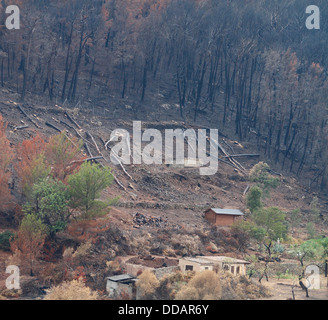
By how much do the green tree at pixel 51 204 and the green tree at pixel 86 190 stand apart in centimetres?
54

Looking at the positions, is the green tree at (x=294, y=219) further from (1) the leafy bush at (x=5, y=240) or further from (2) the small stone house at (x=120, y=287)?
(1) the leafy bush at (x=5, y=240)

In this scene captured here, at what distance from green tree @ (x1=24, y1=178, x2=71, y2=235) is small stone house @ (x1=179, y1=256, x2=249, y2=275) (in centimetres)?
799

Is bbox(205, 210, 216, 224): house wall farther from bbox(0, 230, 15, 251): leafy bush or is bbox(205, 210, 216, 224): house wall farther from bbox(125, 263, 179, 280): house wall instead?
bbox(0, 230, 15, 251): leafy bush

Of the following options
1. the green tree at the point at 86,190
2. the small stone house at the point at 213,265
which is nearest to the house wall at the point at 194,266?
the small stone house at the point at 213,265

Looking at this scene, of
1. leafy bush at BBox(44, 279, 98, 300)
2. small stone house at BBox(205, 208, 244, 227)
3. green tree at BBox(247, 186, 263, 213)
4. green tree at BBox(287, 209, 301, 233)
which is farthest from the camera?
green tree at BBox(287, 209, 301, 233)

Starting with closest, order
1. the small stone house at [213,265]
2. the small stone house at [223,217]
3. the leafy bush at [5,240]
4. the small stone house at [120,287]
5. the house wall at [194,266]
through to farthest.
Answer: the small stone house at [120,287], the house wall at [194,266], the small stone house at [213,265], the leafy bush at [5,240], the small stone house at [223,217]

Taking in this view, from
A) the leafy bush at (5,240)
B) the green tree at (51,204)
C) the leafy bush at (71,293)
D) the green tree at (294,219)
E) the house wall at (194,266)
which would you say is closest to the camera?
the leafy bush at (71,293)

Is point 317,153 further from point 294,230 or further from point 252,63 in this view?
point 294,230

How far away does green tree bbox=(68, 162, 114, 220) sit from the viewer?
30.3 metres

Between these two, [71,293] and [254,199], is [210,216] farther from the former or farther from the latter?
[71,293]

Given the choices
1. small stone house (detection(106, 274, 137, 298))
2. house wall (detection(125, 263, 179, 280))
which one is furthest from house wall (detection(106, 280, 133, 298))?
house wall (detection(125, 263, 179, 280))

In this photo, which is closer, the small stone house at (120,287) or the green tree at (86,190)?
the small stone house at (120,287)

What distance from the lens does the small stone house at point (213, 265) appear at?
2662 cm
